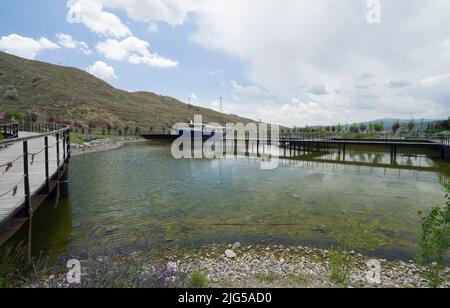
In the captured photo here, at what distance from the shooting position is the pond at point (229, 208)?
8.36 m

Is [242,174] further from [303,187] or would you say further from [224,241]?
[224,241]

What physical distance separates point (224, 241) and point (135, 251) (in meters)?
2.65

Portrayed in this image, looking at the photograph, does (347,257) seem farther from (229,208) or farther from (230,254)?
(229,208)

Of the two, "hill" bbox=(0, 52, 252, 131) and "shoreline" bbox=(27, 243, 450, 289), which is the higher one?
"hill" bbox=(0, 52, 252, 131)

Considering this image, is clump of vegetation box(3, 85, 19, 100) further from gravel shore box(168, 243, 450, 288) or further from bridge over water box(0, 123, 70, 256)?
gravel shore box(168, 243, 450, 288)

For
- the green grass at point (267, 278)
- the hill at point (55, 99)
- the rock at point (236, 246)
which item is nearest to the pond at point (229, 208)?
the rock at point (236, 246)

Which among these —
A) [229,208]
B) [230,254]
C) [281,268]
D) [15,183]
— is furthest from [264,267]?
[15,183]

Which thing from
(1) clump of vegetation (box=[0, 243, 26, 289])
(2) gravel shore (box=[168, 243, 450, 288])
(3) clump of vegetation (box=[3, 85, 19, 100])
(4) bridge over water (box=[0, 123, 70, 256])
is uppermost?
(3) clump of vegetation (box=[3, 85, 19, 100])

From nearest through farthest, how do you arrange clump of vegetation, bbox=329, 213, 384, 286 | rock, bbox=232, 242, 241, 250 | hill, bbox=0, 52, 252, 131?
clump of vegetation, bbox=329, 213, 384, 286
rock, bbox=232, 242, 241, 250
hill, bbox=0, 52, 252, 131

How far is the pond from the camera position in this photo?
27.4 ft

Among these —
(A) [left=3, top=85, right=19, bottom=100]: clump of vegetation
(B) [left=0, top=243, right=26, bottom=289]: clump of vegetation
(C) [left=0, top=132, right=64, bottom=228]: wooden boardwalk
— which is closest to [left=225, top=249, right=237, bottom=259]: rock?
(B) [left=0, top=243, right=26, bottom=289]: clump of vegetation

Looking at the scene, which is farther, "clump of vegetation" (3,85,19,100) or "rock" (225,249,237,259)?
"clump of vegetation" (3,85,19,100)

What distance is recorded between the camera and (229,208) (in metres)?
11.5
